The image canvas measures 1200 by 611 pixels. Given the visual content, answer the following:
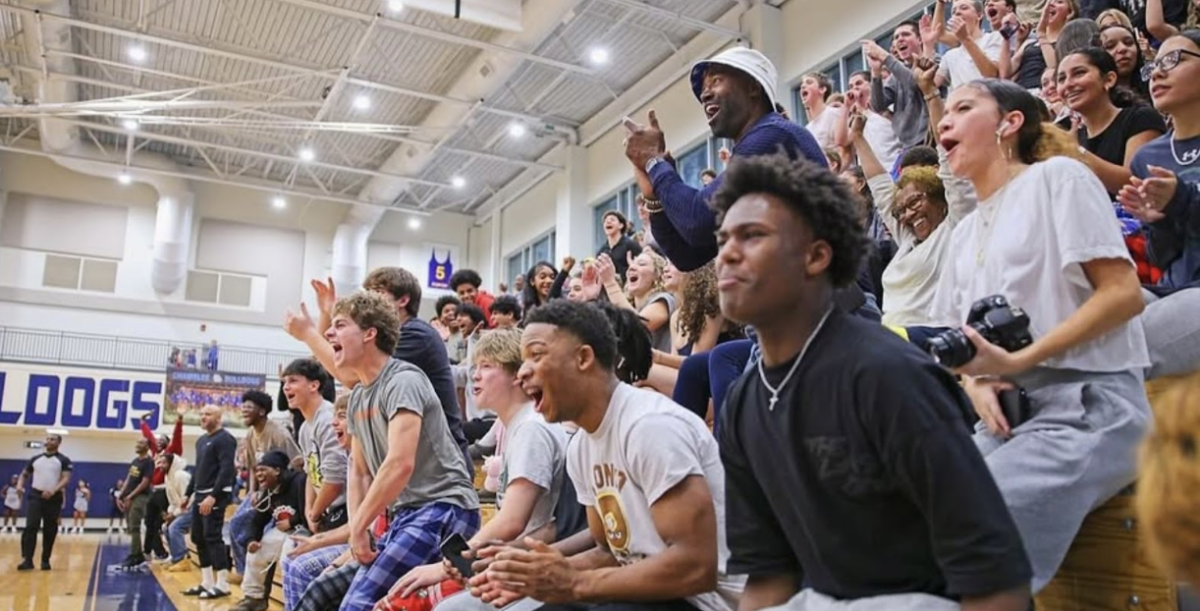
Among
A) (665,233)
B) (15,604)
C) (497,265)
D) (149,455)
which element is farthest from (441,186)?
(665,233)

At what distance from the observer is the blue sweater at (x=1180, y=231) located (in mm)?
2334

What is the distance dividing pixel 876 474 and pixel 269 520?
19.2ft

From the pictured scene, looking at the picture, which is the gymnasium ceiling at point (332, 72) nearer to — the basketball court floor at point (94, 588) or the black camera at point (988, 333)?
the basketball court floor at point (94, 588)

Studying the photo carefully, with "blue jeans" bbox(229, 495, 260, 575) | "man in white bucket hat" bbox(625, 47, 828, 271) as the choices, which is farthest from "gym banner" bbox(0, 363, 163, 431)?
"man in white bucket hat" bbox(625, 47, 828, 271)

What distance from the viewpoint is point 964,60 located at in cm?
596

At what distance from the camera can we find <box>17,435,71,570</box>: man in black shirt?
10.1 m

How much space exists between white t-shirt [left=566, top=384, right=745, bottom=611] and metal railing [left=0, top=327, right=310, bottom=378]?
1658 centimetres

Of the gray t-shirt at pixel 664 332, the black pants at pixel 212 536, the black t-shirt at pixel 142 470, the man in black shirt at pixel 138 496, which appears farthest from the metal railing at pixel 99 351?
the gray t-shirt at pixel 664 332

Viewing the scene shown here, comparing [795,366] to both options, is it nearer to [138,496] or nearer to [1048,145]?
[1048,145]

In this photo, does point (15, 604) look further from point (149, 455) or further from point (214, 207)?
point (214, 207)

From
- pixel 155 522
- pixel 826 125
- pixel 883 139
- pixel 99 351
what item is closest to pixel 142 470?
pixel 155 522

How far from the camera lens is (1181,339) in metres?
1.90

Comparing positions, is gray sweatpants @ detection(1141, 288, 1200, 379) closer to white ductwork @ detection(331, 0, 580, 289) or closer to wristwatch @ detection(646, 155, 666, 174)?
wristwatch @ detection(646, 155, 666, 174)

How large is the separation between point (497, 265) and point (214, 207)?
6266mm
